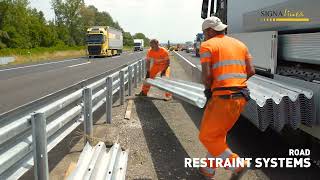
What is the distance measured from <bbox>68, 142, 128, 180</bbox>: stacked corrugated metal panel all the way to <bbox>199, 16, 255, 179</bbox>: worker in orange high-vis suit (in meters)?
1.03

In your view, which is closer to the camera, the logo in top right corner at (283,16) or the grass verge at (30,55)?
the logo in top right corner at (283,16)

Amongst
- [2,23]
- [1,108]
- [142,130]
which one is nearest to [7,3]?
[2,23]

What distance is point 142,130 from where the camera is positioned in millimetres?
7312

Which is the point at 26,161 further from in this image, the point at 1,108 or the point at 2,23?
the point at 2,23

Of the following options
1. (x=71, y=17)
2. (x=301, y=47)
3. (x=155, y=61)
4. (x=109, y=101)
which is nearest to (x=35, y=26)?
(x=71, y=17)

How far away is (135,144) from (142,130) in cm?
96

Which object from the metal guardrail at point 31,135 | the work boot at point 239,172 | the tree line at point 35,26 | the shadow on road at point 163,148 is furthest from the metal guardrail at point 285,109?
the tree line at point 35,26

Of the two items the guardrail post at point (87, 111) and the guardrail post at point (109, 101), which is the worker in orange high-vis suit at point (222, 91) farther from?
the guardrail post at point (109, 101)

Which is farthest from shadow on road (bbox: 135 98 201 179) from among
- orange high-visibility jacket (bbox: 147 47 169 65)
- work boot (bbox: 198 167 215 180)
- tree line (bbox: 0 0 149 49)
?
tree line (bbox: 0 0 149 49)

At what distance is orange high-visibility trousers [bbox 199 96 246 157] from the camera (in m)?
4.38

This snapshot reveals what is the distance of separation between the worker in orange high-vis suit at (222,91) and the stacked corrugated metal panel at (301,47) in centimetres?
93

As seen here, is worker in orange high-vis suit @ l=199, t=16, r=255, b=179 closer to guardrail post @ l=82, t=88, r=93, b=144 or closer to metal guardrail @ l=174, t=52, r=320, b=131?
metal guardrail @ l=174, t=52, r=320, b=131

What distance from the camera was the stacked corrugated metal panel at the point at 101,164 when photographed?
4.23 meters

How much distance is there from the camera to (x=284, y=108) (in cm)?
469
